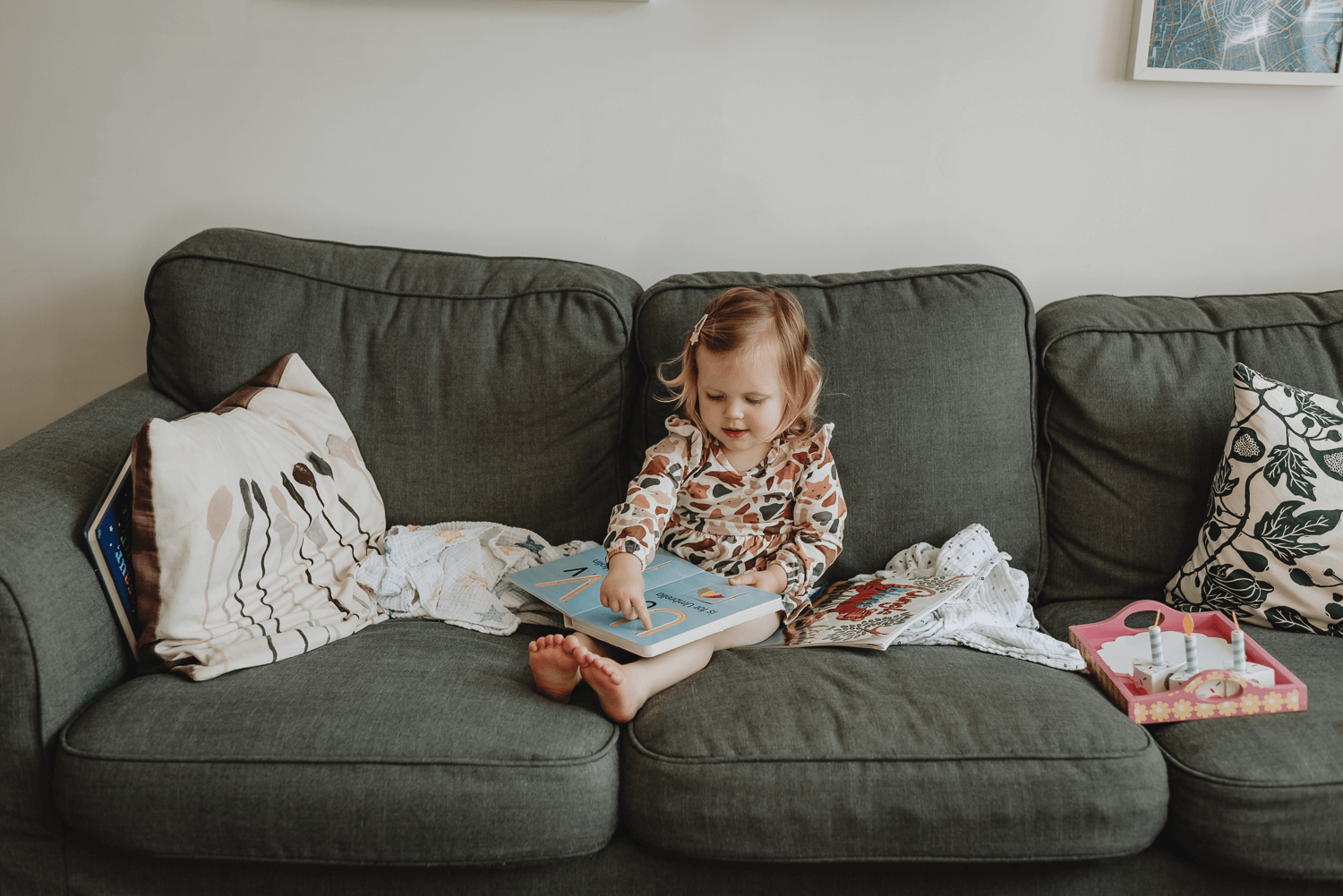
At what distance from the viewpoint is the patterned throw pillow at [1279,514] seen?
1371mm

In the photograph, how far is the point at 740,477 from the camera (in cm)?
152

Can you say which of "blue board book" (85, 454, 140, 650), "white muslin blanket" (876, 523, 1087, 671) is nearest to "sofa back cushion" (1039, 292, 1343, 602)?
"white muslin blanket" (876, 523, 1087, 671)

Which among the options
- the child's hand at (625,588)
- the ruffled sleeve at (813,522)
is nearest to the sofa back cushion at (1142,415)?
the ruffled sleeve at (813,522)

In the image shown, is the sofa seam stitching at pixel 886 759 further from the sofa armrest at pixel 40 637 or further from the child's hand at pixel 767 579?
the sofa armrest at pixel 40 637

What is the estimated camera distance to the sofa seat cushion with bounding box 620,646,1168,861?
1.06 meters

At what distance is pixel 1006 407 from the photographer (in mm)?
1551

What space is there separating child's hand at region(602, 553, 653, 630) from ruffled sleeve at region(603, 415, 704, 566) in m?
0.04

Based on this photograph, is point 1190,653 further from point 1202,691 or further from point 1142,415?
point 1142,415

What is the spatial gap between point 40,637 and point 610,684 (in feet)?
2.24

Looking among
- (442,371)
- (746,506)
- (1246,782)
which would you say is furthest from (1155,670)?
(442,371)

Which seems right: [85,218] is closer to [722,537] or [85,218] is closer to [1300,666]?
[722,537]

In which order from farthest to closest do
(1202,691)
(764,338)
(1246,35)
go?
1. (1246,35)
2. (764,338)
3. (1202,691)

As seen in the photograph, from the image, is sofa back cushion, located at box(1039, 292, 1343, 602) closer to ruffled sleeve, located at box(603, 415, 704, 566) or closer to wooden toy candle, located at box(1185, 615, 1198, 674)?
wooden toy candle, located at box(1185, 615, 1198, 674)

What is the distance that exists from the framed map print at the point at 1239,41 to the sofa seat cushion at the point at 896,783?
132cm
